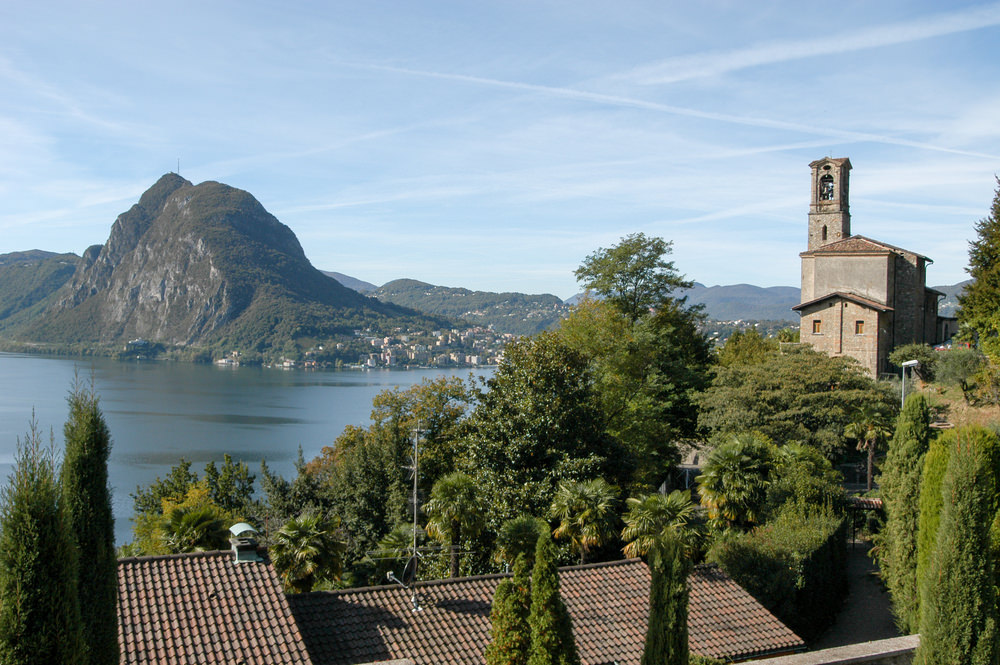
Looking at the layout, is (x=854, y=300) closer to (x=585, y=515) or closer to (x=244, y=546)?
(x=585, y=515)

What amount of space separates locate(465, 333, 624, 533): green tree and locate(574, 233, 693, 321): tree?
14.3 meters

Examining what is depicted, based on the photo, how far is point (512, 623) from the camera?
8.11 m

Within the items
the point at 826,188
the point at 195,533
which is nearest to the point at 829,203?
the point at 826,188

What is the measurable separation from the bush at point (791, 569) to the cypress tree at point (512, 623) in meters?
8.89

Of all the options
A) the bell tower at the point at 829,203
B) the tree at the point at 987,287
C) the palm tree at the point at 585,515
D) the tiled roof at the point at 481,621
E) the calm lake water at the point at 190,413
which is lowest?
the calm lake water at the point at 190,413

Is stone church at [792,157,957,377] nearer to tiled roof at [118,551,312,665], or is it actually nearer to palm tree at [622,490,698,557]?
palm tree at [622,490,698,557]

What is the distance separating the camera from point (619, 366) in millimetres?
28984

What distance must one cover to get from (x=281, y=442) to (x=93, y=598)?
6512cm

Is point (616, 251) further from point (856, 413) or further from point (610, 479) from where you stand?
point (610, 479)

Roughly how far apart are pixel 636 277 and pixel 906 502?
23670 mm

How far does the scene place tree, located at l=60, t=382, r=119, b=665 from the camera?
18.5ft

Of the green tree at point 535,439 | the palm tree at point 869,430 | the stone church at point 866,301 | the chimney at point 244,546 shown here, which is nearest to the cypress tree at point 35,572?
the chimney at point 244,546

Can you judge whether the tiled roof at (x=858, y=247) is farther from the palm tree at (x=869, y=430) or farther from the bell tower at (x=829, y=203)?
the palm tree at (x=869, y=430)

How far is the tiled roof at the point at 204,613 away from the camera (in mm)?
10125
